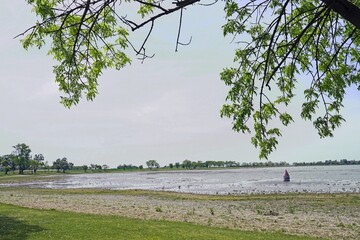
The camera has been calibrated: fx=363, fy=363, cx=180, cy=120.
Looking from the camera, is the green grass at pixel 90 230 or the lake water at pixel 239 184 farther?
the lake water at pixel 239 184

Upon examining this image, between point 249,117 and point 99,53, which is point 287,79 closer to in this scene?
→ point 249,117

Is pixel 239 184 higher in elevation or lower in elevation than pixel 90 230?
lower

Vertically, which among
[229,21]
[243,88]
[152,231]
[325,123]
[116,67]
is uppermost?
[229,21]

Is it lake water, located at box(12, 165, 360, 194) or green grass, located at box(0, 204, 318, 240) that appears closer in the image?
green grass, located at box(0, 204, 318, 240)

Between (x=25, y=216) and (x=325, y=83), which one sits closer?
(x=325, y=83)

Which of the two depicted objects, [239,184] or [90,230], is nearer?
[90,230]

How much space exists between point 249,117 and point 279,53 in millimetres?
1938

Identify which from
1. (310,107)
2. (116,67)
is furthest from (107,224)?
(310,107)

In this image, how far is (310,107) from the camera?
6.27 metres

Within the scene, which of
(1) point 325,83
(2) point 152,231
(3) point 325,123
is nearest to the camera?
(3) point 325,123

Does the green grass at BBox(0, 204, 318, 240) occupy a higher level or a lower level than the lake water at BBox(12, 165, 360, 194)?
higher

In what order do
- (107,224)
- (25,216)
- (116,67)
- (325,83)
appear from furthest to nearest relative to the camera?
(25,216), (107,224), (116,67), (325,83)

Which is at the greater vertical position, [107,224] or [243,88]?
[243,88]

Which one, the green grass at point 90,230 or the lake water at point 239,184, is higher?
the green grass at point 90,230
